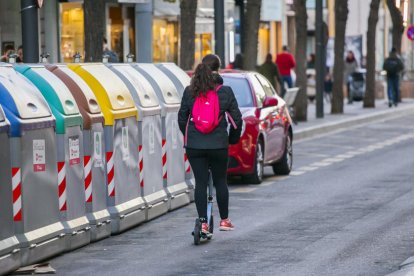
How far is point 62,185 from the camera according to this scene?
13.0 m

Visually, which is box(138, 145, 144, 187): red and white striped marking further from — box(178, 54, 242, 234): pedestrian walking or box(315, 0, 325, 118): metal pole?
box(315, 0, 325, 118): metal pole

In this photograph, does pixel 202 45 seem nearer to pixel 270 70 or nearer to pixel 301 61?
pixel 301 61

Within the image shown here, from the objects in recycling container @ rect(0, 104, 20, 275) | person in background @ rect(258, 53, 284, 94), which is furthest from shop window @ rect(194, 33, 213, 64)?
recycling container @ rect(0, 104, 20, 275)

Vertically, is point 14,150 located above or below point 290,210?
above

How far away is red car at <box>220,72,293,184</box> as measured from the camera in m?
19.9

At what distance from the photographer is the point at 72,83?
1398 cm

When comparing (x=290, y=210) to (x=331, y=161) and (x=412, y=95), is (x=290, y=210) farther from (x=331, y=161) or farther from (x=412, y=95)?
(x=412, y=95)

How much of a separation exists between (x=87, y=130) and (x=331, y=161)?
1125 cm

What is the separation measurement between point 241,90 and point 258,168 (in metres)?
1.13

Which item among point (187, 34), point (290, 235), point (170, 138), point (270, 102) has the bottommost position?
point (290, 235)

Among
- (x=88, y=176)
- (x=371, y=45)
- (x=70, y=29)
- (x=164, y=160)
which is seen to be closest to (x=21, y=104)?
(x=88, y=176)

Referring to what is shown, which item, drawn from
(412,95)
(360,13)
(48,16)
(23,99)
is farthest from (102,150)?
(360,13)

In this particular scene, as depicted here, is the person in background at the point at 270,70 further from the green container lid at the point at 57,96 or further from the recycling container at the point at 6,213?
the recycling container at the point at 6,213

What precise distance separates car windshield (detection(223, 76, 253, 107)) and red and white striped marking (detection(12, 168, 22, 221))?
8646 millimetres
